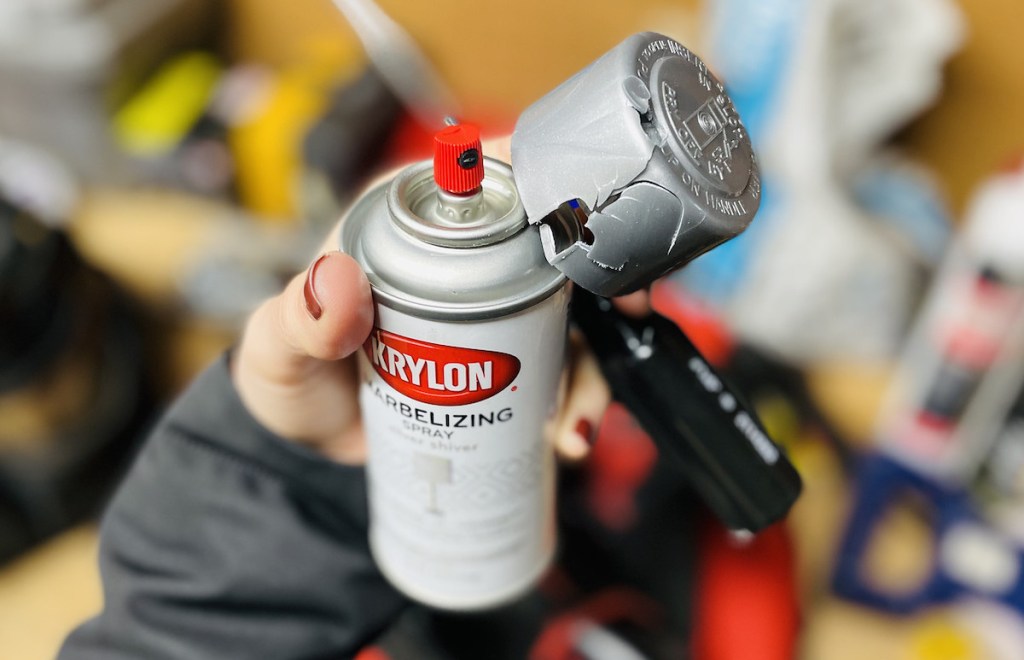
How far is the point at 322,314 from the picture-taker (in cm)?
36

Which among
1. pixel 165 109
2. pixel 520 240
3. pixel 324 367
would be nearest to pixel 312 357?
pixel 324 367

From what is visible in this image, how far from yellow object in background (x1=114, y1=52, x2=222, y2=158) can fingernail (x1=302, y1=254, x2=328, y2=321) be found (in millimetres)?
767

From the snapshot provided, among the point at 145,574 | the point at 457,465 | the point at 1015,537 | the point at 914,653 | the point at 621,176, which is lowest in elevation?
the point at 914,653

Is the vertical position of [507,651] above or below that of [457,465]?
below

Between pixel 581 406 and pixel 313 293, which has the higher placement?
pixel 313 293

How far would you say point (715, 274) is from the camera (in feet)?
3.16

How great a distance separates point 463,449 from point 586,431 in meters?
0.09

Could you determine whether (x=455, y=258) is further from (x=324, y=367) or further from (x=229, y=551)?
(x=229, y=551)

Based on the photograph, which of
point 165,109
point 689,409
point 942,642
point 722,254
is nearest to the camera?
point 689,409

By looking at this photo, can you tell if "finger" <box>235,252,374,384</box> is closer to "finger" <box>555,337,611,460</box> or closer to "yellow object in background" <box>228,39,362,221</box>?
"finger" <box>555,337,611,460</box>

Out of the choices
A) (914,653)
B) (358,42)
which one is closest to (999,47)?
(914,653)

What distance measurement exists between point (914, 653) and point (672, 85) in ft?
2.15

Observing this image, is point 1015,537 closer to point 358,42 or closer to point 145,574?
point 145,574

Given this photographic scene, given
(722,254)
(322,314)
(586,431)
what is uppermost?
(322,314)
